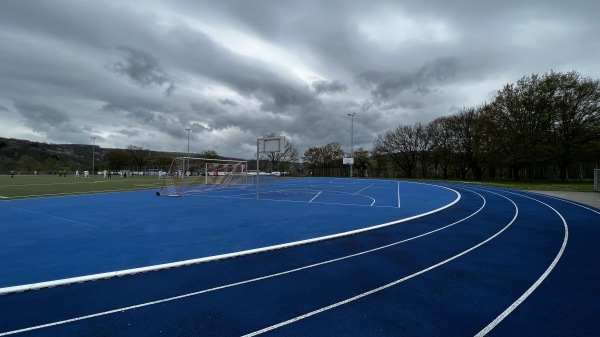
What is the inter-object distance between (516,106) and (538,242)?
4535cm

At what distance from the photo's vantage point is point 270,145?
19219 millimetres

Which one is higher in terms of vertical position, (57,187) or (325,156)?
(325,156)

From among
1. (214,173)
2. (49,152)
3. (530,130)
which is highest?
(49,152)

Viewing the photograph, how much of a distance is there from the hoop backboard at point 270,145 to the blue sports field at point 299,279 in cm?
917

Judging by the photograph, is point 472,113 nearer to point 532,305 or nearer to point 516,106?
point 516,106

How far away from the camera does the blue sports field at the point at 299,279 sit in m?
3.76

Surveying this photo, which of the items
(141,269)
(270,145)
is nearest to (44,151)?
(270,145)

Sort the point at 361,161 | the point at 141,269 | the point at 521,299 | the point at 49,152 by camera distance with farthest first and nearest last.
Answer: the point at 49,152 < the point at 361,161 < the point at 141,269 < the point at 521,299

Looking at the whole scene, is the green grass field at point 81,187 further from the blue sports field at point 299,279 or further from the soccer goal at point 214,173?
the blue sports field at point 299,279

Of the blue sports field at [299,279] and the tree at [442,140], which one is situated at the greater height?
the tree at [442,140]

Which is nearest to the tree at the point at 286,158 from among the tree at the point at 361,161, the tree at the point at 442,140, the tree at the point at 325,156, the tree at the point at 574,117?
the tree at the point at 325,156

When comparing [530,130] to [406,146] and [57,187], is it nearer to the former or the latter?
[406,146]

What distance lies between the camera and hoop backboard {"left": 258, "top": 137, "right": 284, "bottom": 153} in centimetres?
1870

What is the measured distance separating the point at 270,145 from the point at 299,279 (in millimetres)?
14617
